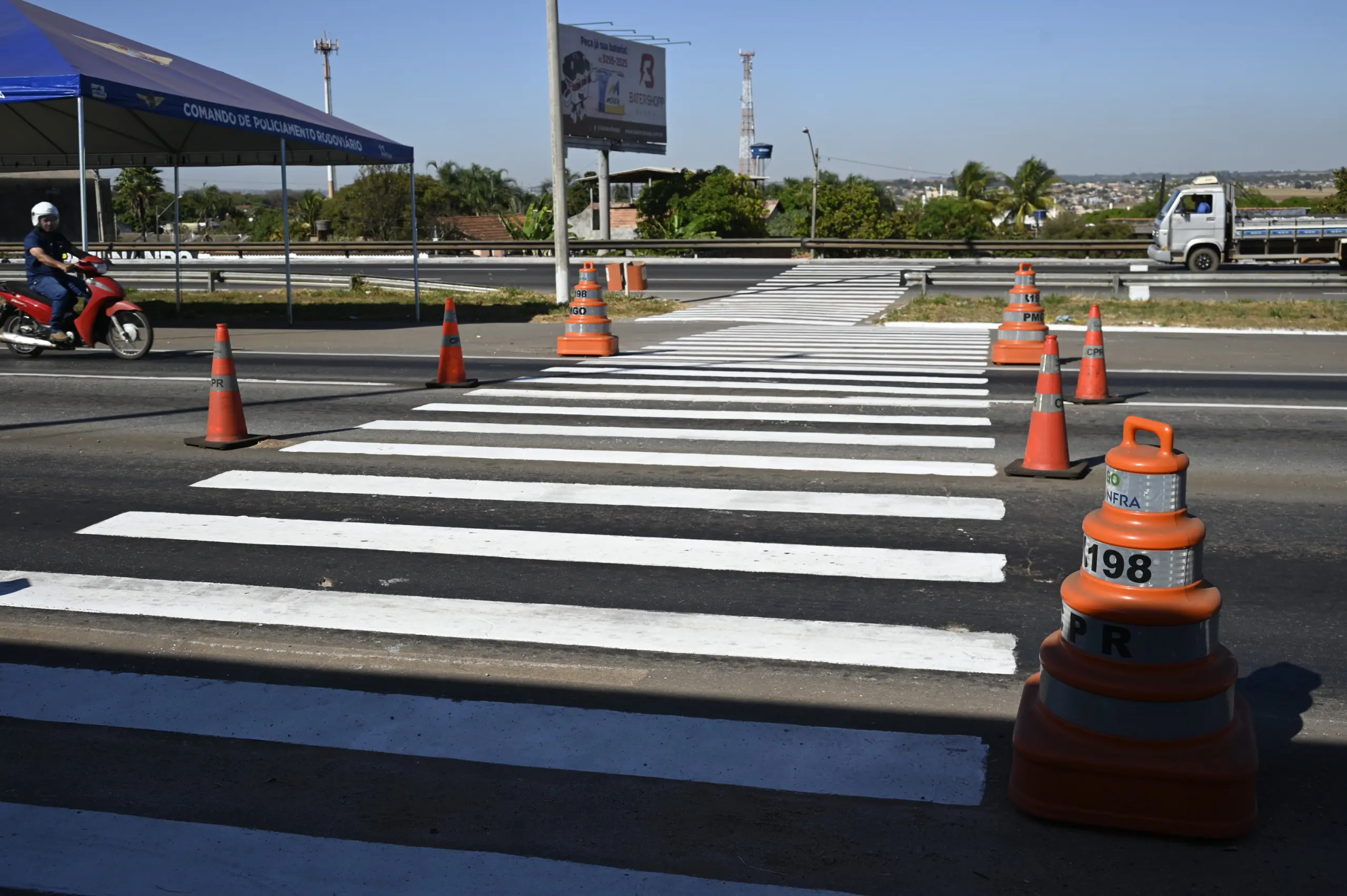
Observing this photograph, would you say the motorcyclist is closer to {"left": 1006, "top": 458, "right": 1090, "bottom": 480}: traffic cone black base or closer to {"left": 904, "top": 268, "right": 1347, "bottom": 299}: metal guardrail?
{"left": 1006, "top": 458, "right": 1090, "bottom": 480}: traffic cone black base

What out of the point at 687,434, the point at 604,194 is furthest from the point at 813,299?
the point at 604,194

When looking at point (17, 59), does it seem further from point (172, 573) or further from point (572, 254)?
point (572, 254)

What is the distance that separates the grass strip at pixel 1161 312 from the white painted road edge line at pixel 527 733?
18024mm

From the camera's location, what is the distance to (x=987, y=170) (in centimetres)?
11900

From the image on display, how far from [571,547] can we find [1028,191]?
117m

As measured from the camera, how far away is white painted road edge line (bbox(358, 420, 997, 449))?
1011 cm

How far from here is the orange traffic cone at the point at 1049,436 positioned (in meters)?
8.72

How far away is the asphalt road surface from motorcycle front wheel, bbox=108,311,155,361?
4.78 metres

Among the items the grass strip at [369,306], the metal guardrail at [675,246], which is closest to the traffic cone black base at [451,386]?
the grass strip at [369,306]

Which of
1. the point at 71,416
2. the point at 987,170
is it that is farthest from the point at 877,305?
the point at 987,170

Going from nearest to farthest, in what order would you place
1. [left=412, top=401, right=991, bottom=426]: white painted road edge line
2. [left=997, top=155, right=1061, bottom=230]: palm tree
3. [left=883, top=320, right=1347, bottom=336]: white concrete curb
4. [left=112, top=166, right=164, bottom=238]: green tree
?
[left=412, top=401, right=991, bottom=426]: white painted road edge line
[left=883, top=320, right=1347, bottom=336]: white concrete curb
[left=112, top=166, right=164, bottom=238]: green tree
[left=997, top=155, right=1061, bottom=230]: palm tree

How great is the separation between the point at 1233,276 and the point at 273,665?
22733 millimetres

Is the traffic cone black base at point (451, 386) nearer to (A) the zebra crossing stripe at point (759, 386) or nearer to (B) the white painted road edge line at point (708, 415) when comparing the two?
(A) the zebra crossing stripe at point (759, 386)

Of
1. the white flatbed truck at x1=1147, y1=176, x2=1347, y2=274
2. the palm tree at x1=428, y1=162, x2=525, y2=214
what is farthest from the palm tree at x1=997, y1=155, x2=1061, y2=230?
the white flatbed truck at x1=1147, y1=176, x2=1347, y2=274
